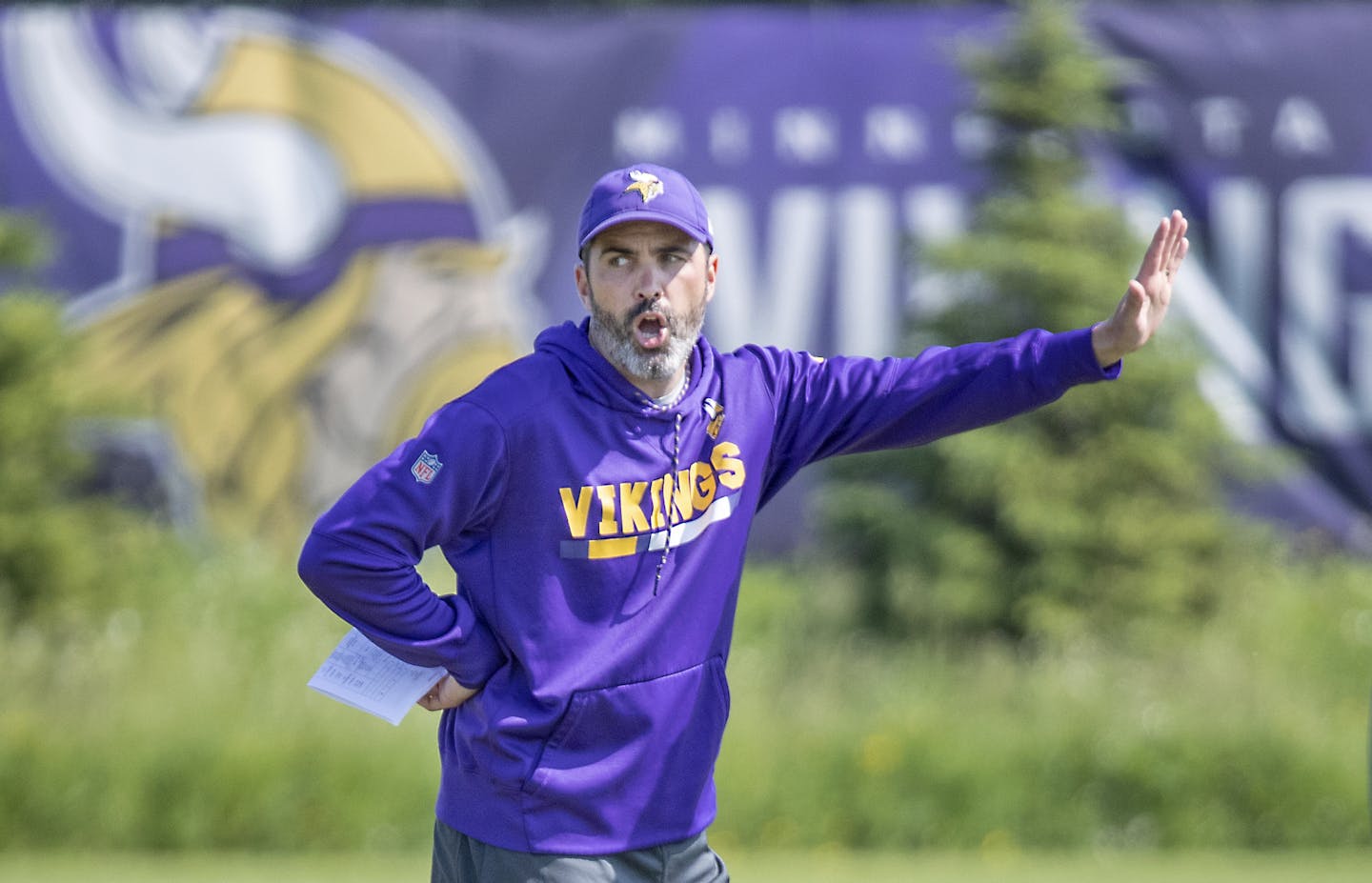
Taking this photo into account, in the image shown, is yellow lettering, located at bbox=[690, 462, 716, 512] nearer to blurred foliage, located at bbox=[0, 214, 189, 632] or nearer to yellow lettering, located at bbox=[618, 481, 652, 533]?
yellow lettering, located at bbox=[618, 481, 652, 533]

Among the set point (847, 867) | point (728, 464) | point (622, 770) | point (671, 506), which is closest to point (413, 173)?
point (847, 867)

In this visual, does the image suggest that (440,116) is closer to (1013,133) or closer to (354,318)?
(354,318)

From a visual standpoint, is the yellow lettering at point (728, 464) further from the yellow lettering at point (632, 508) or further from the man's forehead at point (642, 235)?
the man's forehead at point (642, 235)

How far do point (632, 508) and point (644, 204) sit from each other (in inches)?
23.3

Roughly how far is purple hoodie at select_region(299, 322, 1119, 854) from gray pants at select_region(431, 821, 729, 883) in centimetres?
3

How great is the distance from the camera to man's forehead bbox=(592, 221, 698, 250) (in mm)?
3537

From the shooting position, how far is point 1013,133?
31.1 ft

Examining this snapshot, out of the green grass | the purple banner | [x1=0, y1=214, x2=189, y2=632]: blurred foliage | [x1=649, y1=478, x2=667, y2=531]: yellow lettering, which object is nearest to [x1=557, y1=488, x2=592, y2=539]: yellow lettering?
[x1=649, y1=478, x2=667, y2=531]: yellow lettering

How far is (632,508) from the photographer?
3.52m

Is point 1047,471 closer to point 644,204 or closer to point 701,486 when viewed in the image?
point 701,486

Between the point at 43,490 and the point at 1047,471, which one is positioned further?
the point at 43,490

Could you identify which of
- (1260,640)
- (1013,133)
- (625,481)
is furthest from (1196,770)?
(625,481)

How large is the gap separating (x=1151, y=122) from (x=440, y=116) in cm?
417

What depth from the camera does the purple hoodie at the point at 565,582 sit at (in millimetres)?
3420
